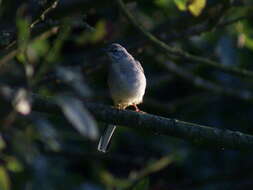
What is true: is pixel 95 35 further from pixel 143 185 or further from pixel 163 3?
pixel 143 185

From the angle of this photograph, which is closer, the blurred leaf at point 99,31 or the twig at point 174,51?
the twig at point 174,51

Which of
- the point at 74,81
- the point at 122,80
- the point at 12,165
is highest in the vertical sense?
the point at 74,81

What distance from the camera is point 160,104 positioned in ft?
23.7

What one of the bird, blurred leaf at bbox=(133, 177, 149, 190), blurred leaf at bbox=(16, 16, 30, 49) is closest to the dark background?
blurred leaf at bbox=(133, 177, 149, 190)

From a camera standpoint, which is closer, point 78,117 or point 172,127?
point 78,117

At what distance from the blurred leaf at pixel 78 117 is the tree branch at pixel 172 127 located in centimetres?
123

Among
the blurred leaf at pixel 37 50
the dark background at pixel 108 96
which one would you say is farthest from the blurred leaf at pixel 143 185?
the blurred leaf at pixel 37 50

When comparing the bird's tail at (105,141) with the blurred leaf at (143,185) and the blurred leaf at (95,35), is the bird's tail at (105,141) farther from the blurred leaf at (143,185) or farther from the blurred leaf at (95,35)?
the blurred leaf at (143,185)

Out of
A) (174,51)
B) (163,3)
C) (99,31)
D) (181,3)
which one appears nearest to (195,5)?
(181,3)

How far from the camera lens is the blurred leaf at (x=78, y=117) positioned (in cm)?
282

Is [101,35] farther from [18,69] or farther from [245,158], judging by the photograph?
[245,158]

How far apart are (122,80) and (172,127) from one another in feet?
4.58

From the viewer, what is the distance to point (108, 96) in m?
7.04

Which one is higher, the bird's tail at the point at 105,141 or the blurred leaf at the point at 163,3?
the blurred leaf at the point at 163,3
